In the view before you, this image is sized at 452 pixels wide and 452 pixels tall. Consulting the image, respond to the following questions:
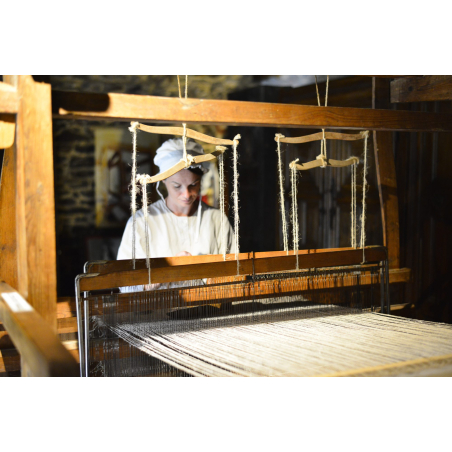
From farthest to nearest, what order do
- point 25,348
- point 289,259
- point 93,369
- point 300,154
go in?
point 300,154 < point 289,259 < point 93,369 < point 25,348

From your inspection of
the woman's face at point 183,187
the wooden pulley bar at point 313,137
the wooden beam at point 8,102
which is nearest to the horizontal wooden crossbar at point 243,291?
the wooden pulley bar at point 313,137

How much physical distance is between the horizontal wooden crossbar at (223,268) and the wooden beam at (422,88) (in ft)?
2.60

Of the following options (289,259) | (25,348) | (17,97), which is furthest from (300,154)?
(25,348)

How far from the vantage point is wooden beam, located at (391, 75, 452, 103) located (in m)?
2.50

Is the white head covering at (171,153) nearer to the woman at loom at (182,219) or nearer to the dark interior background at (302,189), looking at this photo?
the woman at loom at (182,219)

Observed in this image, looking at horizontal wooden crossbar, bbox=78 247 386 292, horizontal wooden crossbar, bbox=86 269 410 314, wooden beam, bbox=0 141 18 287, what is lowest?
horizontal wooden crossbar, bbox=86 269 410 314

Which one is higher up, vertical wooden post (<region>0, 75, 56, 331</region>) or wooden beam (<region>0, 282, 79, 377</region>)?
vertical wooden post (<region>0, 75, 56, 331</region>)

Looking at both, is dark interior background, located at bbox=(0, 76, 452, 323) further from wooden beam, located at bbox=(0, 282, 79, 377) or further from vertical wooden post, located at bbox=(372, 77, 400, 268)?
wooden beam, located at bbox=(0, 282, 79, 377)

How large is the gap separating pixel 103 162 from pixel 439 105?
303 centimetres

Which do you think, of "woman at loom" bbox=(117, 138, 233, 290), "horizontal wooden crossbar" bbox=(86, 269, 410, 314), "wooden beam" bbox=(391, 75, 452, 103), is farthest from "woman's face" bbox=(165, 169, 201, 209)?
"wooden beam" bbox=(391, 75, 452, 103)

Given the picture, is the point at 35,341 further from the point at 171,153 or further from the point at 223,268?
the point at 171,153

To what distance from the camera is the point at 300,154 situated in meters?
4.78

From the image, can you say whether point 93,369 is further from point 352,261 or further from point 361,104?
point 361,104

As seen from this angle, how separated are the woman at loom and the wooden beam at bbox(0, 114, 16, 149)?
1802 millimetres
